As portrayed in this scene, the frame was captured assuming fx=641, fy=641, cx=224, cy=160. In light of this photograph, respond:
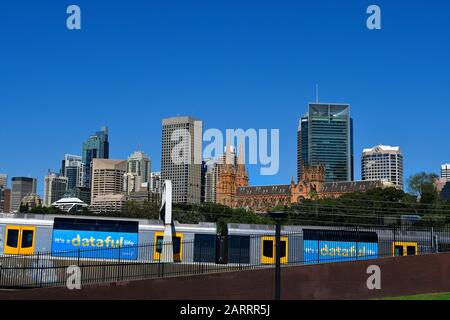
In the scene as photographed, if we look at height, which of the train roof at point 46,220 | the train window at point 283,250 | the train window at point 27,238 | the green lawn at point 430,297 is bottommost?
the green lawn at point 430,297

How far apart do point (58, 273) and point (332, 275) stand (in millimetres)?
12514

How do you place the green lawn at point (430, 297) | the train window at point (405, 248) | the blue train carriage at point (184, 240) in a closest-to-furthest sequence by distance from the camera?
1. the green lawn at point (430, 297)
2. the blue train carriage at point (184, 240)
3. the train window at point (405, 248)

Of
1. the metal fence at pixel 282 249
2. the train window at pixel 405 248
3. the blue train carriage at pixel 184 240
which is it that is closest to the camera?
the metal fence at pixel 282 249

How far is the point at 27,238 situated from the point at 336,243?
17.4 m

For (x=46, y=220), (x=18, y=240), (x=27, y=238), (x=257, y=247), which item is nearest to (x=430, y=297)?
(x=257, y=247)

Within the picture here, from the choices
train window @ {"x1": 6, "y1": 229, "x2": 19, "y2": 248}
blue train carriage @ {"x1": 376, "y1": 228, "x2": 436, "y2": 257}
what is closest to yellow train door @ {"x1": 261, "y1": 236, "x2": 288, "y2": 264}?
blue train carriage @ {"x1": 376, "y1": 228, "x2": 436, "y2": 257}

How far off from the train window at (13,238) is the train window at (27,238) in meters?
0.34

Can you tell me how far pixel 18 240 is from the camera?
119 feet

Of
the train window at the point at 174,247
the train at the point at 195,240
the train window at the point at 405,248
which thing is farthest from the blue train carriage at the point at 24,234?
the train window at the point at 405,248

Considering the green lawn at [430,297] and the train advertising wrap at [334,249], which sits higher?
the train advertising wrap at [334,249]

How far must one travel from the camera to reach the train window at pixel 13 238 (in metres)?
36.1

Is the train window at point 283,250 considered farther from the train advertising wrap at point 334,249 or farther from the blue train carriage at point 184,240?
the blue train carriage at point 184,240

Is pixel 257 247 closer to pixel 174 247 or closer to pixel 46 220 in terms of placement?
pixel 174 247
